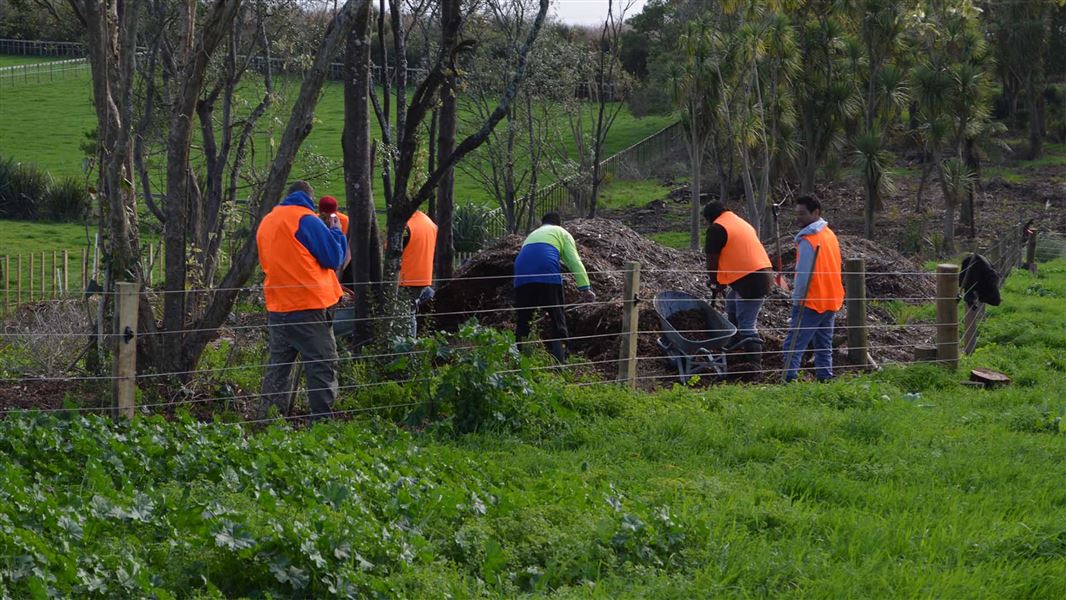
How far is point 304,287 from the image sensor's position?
862cm

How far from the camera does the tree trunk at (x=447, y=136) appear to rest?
35.8 feet

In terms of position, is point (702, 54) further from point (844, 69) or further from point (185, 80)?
point (185, 80)

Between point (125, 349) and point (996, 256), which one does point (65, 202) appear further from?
point (125, 349)

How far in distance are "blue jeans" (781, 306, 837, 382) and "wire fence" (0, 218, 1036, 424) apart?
0.06ft

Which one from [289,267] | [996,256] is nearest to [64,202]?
Answer: [996,256]

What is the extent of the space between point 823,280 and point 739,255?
896 millimetres

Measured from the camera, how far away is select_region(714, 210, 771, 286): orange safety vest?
37.2 ft

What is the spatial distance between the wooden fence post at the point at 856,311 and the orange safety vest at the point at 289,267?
4.91 metres

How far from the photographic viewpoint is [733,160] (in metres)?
39.0

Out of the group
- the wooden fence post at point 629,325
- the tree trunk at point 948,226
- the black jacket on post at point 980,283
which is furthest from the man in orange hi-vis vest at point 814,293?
the tree trunk at point 948,226

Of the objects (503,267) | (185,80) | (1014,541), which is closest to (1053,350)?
(503,267)

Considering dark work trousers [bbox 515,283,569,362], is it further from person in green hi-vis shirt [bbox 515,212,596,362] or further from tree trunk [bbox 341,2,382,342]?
tree trunk [bbox 341,2,382,342]

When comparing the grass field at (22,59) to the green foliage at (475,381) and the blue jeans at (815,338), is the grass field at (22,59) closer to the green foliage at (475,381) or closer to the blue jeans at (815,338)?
the blue jeans at (815,338)

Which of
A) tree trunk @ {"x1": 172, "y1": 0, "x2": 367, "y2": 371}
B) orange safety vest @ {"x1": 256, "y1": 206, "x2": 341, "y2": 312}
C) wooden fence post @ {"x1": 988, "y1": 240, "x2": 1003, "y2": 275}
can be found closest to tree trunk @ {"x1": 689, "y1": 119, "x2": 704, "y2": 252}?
wooden fence post @ {"x1": 988, "y1": 240, "x2": 1003, "y2": 275}
